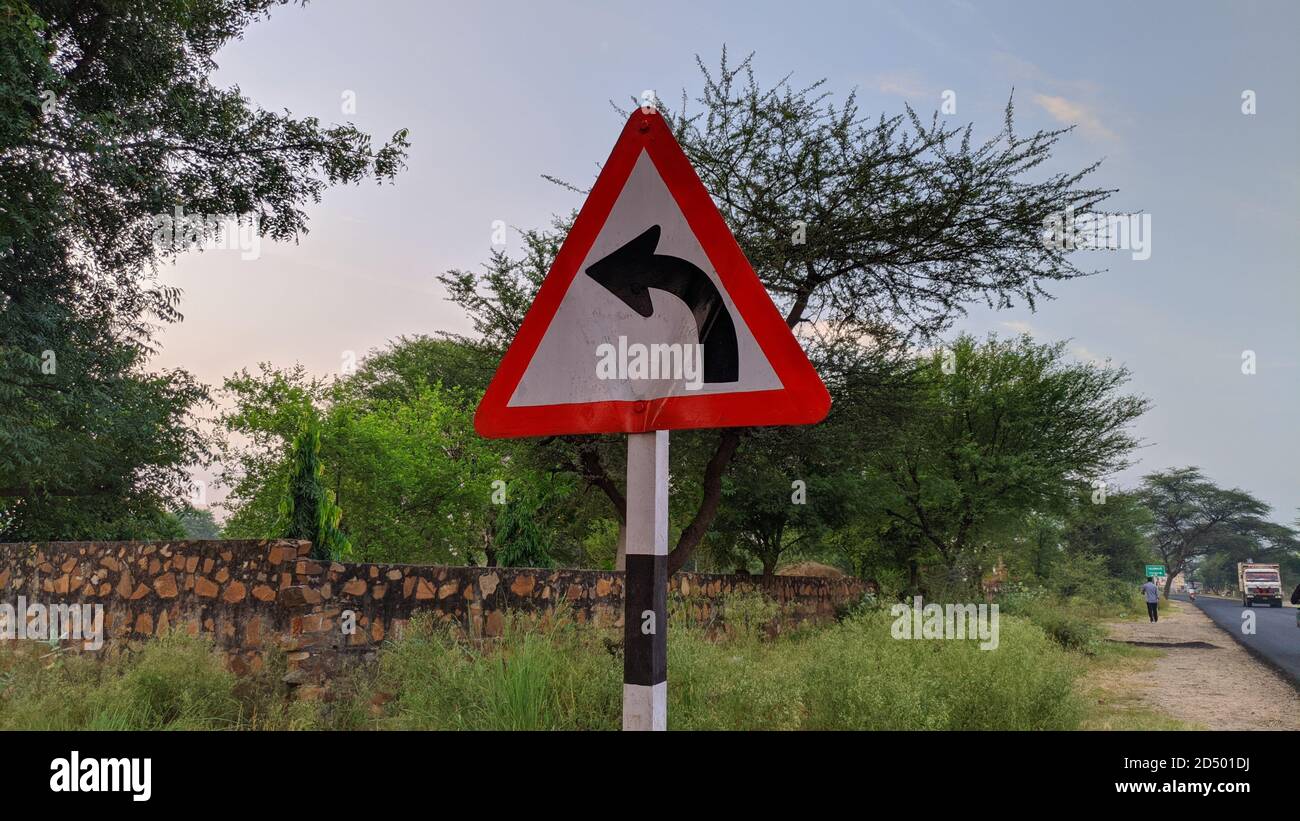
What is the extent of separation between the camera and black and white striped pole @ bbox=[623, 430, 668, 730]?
1.84 metres

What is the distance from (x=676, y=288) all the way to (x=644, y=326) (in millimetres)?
132

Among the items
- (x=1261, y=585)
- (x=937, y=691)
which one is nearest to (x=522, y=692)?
(x=937, y=691)

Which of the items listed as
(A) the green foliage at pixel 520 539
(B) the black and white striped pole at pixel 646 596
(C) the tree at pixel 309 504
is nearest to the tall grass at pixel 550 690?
(B) the black and white striped pole at pixel 646 596

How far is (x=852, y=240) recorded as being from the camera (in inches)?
317

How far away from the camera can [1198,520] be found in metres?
73.4

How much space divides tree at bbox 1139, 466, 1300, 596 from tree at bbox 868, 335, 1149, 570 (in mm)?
59011

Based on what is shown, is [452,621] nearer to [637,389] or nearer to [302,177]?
[637,389]

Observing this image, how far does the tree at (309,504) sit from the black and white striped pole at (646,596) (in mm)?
16212

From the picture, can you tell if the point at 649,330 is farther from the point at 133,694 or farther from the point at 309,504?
the point at 309,504

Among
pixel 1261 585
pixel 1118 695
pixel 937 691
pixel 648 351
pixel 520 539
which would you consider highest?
pixel 648 351

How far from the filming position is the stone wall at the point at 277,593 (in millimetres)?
7078

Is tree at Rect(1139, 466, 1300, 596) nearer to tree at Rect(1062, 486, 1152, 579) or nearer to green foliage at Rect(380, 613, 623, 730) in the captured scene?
tree at Rect(1062, 486, 1152, 579)

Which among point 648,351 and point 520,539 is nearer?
point 648,351
